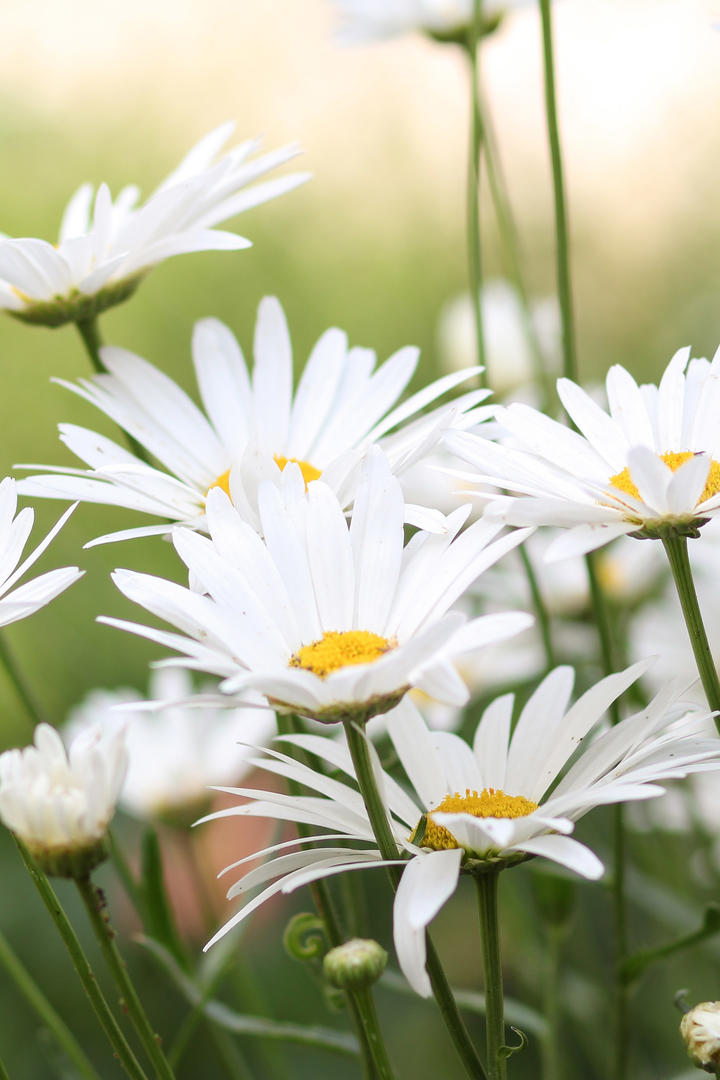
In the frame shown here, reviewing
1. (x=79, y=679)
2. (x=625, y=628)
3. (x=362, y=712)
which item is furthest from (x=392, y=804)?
(x=79, y=679)

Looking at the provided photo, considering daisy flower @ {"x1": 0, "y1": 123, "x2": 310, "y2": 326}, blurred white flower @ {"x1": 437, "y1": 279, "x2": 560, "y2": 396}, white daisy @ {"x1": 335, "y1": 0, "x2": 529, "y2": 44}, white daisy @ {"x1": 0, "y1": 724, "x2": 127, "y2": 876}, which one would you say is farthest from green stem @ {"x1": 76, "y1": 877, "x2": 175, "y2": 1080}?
blurred white flower @ {"x1": 437, "y1": 279, "x2": 560, "y2": 396}

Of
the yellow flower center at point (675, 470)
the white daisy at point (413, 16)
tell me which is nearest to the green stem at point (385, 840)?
the yellow flower center at point (675, 470)

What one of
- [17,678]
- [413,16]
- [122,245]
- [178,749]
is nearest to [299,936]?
[17,678]

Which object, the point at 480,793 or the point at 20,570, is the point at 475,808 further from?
the point at 20,570

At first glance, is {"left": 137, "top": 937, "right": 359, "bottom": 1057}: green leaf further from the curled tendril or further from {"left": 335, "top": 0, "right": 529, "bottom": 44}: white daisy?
{"left": 335, "top": 0, "right": 529, "bottom": 44}: white daisy

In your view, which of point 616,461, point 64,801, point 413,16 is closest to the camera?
point 64,801
